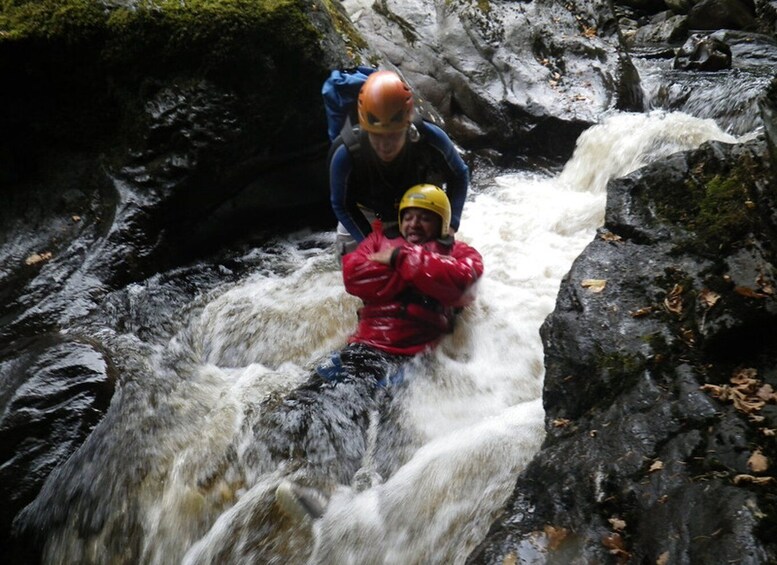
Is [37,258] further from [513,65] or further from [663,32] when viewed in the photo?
[663,32]

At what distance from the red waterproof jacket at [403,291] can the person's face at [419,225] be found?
7 centimetres

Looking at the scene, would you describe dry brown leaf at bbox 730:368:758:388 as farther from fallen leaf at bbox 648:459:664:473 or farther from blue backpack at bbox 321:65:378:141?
blue backpack at bbox 321:65:378:141

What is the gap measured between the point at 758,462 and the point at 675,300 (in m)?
1.06

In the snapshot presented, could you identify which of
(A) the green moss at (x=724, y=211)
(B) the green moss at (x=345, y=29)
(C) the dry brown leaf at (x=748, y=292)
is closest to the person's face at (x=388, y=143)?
(A) the green moss at (x=724, y=211)

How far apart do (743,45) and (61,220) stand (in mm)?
13744

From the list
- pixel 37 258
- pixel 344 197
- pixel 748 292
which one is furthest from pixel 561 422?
pixel 37 258

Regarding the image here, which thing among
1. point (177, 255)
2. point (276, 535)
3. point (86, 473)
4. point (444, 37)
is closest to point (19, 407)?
point (86, 473)

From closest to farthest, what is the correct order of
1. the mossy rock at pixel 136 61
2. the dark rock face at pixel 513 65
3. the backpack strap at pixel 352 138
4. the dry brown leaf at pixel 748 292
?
the dry brown leaf at pixel 748 292
the backpack strap at pixel 352 138
the mossy rock at pixel 136 61
the dark rock face at pixel 513 65

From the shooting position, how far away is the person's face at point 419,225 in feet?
13.0

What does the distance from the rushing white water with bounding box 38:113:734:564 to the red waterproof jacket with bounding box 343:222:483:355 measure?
10.5 inches

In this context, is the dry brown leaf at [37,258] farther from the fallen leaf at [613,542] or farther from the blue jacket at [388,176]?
the fallen leaf at [613,542]

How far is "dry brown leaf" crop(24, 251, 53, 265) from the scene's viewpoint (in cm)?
500

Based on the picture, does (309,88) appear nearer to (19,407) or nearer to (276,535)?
(19,407)

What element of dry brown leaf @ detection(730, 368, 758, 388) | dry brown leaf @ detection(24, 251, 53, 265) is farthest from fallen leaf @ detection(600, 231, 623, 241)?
dry brown leaf @ detection(24, 251, 53, 265)
